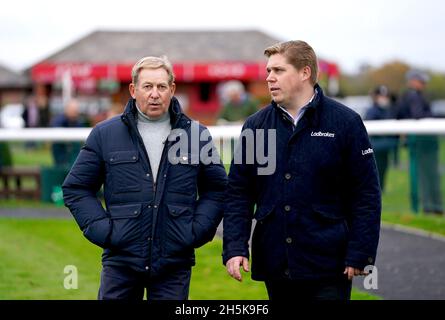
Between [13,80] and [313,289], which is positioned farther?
[13,80]

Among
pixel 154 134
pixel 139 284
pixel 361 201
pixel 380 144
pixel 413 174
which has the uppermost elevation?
pixel 154 134

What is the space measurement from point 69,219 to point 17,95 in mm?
58516

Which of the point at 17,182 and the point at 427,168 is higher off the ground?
the point at 427,168

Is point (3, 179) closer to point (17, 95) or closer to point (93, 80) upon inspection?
point (93, 80)

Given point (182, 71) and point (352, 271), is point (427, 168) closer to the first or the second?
point (352, 271)

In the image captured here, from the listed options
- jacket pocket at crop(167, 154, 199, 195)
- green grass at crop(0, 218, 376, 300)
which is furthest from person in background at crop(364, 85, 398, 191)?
jacket pocket at crop(167, 154, 199, 195)

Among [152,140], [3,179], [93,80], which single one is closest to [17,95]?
[93,80]

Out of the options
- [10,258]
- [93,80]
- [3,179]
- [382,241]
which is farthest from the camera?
[93,80]

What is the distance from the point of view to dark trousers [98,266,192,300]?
19.3ft

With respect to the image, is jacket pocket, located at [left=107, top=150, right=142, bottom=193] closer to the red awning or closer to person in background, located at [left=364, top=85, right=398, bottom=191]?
person in background, located at [left=364, top=85, right=398, bottom=191]

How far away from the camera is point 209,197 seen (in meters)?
6.10

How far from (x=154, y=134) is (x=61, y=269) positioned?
481cm

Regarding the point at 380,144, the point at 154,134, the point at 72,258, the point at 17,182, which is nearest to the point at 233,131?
the point at 380,144

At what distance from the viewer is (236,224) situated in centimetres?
571
